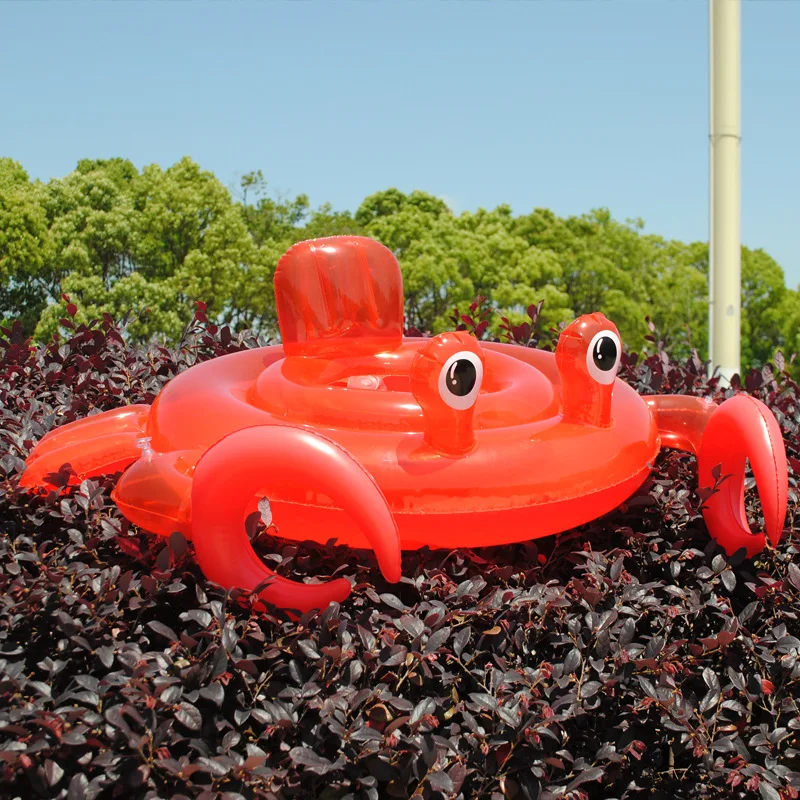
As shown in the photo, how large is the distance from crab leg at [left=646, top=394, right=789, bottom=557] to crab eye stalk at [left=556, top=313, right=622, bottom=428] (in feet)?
1.42

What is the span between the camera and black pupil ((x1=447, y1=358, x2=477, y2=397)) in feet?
9.25

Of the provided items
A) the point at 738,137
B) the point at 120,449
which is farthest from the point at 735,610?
the point at 738,137

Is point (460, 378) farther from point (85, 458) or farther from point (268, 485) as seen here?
point (85, 458)

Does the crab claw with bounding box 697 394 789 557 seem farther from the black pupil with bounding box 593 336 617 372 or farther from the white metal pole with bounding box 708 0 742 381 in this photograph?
the white metal pole with bounding box 708 0 742 381

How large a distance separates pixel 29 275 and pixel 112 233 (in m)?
2.39

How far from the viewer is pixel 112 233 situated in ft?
80.5

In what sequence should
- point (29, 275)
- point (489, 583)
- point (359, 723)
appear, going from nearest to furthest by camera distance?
1. point (359, 723)
2. point (489, 583)
3. point (29, 275)

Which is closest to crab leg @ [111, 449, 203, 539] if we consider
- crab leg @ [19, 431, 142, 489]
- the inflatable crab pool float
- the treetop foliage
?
the inflatable crab pool float

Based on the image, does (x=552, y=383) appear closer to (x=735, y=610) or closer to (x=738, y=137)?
(x=735, y=610)

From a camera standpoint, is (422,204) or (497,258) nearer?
(497,258)

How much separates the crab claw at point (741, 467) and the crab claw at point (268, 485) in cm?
131

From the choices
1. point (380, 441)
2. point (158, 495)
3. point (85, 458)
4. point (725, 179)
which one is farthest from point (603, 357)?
point (725, 179)

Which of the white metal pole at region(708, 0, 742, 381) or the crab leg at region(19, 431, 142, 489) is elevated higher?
the white metal pole at region(708, 0, 742, 381)

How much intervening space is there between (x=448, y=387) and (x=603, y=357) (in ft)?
2.17
